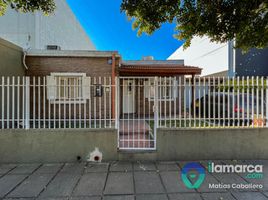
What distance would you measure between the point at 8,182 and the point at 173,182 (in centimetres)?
334

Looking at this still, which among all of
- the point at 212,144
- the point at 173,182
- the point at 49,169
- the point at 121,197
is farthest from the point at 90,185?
the point at 212,144

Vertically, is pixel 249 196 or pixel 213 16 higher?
pixel 213 16

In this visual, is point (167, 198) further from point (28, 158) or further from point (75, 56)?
point (75, 56)

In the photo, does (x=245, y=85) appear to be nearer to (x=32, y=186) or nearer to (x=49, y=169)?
(x=49, y=169)

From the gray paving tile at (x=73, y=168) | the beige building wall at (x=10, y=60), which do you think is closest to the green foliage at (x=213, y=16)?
the gray paving tile at (x=73, y=168)

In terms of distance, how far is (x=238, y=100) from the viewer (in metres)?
5.30

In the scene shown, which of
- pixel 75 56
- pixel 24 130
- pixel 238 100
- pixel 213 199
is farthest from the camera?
pixel 75 56

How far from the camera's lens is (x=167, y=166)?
480cm

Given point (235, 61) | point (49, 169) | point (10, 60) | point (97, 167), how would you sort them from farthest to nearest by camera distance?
point (235, 61)
point (10, 60)
point (97, 167)
point (49, 169)

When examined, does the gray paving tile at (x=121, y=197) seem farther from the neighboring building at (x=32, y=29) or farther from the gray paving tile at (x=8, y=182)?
the neighboring building at (x=32, y=29)

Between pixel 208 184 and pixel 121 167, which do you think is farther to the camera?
pixel 121 167

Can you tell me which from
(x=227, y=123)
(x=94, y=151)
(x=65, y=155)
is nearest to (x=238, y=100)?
(x=227, y=123)

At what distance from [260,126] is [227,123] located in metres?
0.83

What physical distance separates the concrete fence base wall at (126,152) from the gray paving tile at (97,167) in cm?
23
